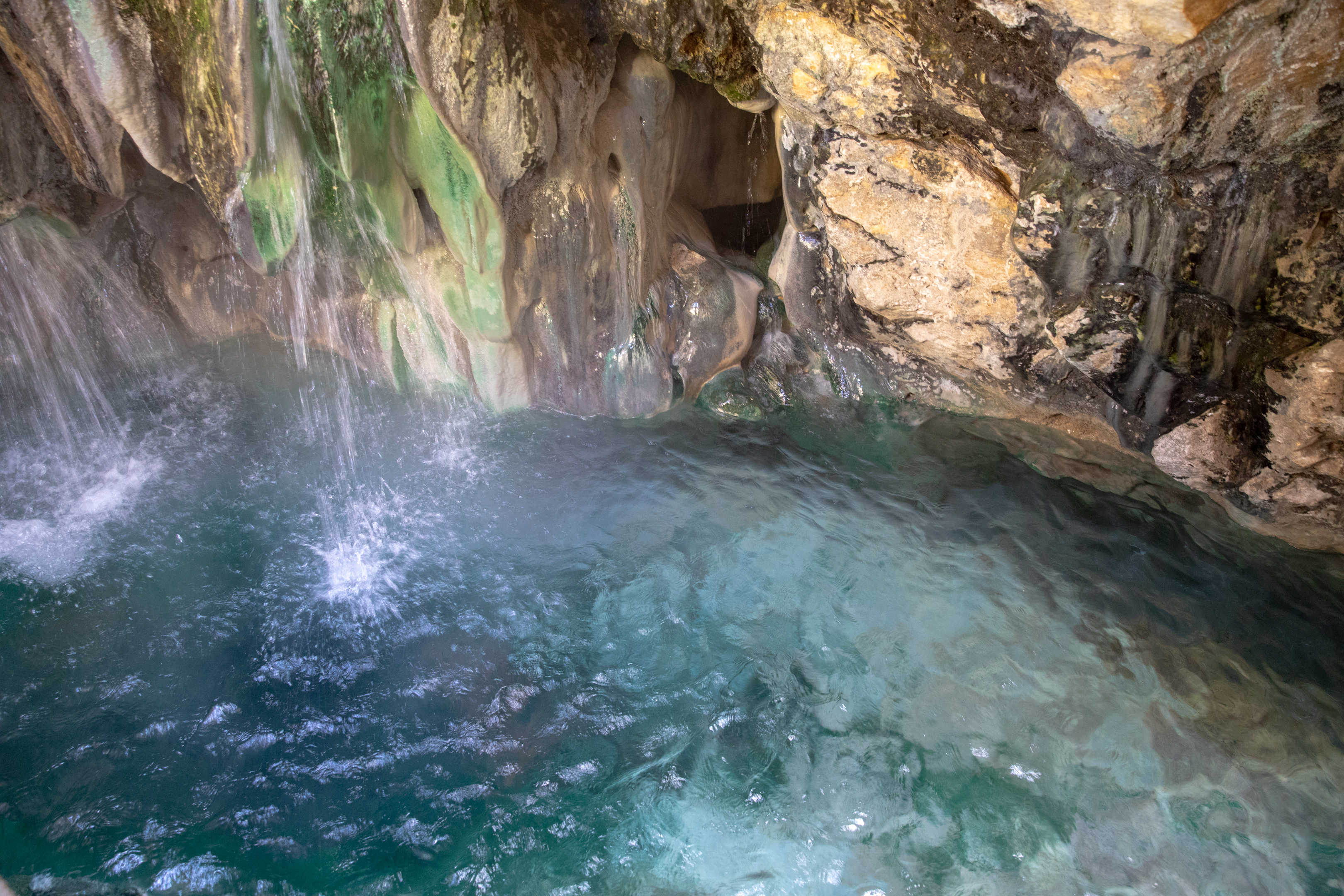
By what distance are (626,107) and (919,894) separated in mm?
3472

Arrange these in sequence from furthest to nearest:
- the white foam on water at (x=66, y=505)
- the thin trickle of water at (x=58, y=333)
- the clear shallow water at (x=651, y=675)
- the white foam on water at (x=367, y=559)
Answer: the thin trickle of water at (x=58, y=333), the white foam on water at (x=66, y=505), the white foam on water at (x=367, y=559), the clear shallow water at (x=651, y=675)

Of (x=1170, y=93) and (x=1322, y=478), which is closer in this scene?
(x=1170, y=93)

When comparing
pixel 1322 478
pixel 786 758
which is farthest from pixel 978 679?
pixel 1322 478

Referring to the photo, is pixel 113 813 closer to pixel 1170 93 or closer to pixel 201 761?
pixel 201 761

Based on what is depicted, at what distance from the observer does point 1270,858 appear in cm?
241

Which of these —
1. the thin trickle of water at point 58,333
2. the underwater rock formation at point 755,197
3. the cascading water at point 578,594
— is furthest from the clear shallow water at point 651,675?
the underwater rock formation at point 755,197

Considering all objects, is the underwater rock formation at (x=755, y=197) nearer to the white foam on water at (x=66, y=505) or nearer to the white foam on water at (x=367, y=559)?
the white foam on water at (x=367, y=559)

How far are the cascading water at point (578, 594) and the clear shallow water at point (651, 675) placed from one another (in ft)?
0.05

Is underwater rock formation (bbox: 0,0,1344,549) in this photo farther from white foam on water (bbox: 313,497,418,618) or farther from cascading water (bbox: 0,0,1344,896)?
white foam on water (bbox: 313,497,418,618)

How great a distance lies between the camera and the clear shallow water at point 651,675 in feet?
8.16

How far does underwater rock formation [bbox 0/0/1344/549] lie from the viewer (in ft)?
8.26

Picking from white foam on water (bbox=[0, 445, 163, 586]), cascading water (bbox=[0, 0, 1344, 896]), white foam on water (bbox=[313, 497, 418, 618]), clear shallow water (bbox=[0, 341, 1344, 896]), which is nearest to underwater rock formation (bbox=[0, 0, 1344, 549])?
cascading water (bbox=[0, 0, 1344, 896])

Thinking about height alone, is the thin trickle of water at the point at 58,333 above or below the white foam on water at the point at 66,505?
above

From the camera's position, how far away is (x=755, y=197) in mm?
4914
